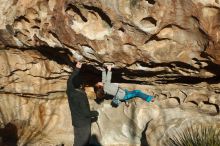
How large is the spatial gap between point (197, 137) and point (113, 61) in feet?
5.60

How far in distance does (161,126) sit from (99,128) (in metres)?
1.34

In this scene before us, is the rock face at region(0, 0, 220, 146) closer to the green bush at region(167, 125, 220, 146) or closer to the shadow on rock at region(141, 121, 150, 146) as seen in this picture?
the shadow on rock at region(141, 121, 150, 146)

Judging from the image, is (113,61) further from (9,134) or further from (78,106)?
(9,134)

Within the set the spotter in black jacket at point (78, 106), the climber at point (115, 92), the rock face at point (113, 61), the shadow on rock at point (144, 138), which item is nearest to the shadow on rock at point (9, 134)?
the rock face at point (113, 61)

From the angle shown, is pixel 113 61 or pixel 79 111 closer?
pixel 79 111

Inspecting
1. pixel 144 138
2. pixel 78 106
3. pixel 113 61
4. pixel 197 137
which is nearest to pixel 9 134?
pixel 78 106

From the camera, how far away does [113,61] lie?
21.0ft

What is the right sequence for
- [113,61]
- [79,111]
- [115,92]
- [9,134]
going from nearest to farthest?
[79,111] < [113,61] < [115,92] < [9,134]

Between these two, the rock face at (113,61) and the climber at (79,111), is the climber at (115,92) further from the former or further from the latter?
the climber at (79,111)

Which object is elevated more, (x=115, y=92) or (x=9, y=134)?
(x=115, y=92)

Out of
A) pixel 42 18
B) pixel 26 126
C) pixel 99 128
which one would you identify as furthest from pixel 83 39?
pixel 26 126

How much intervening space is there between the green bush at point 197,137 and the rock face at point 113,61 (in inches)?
5.8

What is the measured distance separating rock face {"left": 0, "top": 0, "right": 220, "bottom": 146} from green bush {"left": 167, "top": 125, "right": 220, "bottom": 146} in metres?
0.15

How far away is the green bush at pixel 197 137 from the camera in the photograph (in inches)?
231
